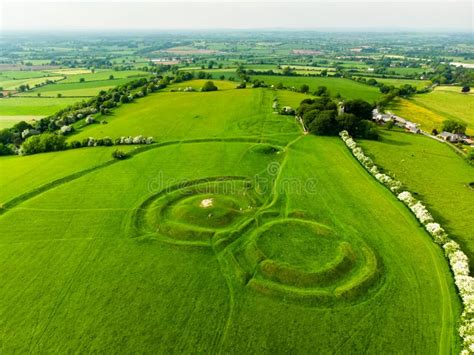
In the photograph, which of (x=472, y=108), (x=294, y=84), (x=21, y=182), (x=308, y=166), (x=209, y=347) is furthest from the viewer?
(x=294, y=84)

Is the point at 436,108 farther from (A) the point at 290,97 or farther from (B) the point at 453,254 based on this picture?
(B) the point at 453,254

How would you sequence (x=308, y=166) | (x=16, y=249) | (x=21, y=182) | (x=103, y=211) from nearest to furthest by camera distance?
(x=16, y=249)
(x=103, y=211)
(x=21, y=182)
(x=308, y=166)

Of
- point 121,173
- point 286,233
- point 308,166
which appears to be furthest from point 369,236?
point 121,173

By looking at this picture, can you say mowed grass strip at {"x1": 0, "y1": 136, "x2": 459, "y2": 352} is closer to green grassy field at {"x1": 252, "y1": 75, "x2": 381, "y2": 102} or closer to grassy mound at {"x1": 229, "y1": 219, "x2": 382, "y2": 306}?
grassy mound at {"x1": 229, "y1": 219, "x2": 382, "y2": 306}

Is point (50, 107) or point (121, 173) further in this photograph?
point (50, 107)

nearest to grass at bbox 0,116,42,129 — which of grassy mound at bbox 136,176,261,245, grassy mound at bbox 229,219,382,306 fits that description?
grassy mound at bbox 136,176,261,245

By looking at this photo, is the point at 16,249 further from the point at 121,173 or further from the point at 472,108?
the point at 472,108

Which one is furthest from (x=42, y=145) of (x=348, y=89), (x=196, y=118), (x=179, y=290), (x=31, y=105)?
(x=348, y=89)
